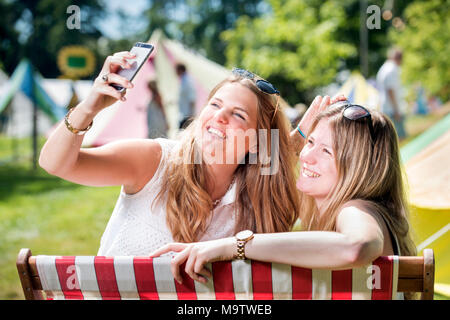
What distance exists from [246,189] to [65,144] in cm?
54

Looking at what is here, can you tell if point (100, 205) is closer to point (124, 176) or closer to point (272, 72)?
point (124, 176)

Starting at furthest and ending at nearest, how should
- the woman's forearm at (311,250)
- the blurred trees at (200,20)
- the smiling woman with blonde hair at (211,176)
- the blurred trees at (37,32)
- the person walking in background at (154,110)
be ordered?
the blurred trees at (200,20), the blurred trees at (37,32), the person walking in background at (154,110), the smiling woman with blonde hair at (211,176), the woman's forearm at (311,250)

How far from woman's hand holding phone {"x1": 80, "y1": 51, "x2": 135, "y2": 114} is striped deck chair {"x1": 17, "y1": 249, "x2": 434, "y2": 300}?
35cm

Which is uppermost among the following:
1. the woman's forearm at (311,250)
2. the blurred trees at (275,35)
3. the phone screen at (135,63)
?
the blurred trees at (275,35)

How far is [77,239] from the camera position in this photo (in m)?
3.69

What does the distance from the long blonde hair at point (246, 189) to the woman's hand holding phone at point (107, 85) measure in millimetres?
320

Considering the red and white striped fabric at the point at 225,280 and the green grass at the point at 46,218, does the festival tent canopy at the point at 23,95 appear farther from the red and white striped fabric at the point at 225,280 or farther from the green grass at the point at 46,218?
the red and white striped fabric at the point at 225,280

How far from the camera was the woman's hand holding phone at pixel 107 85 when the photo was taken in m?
1.15

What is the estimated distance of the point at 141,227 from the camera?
141 cm

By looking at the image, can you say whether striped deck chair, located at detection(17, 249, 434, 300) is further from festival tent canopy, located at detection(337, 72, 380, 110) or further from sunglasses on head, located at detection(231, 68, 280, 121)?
festival tent canopy, located at detection(337, 72, 380, 110)

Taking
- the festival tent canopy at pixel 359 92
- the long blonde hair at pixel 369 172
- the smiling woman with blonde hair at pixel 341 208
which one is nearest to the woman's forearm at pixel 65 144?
the smiling woman with blonde hair at pixel 341 208

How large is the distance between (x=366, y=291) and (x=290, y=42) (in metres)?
14.5

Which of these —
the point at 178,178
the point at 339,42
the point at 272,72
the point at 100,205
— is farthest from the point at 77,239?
the point at 339,42

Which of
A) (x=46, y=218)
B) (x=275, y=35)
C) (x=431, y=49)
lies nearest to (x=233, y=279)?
(x=46, y=218)
